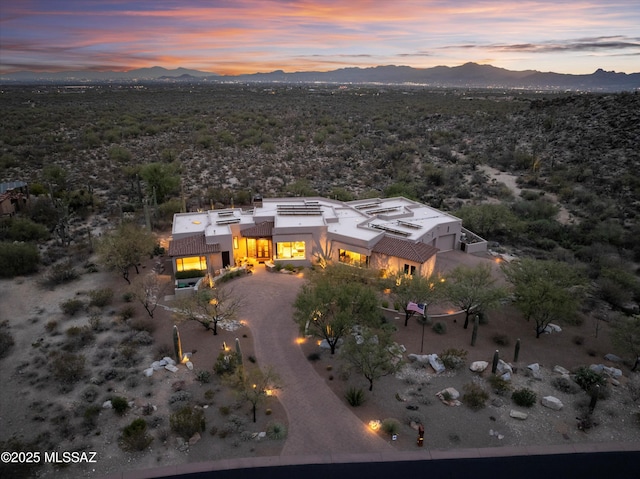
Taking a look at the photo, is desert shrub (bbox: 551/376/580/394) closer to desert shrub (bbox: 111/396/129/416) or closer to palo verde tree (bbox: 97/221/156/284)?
desert shrub (bbox: 111/396/129/416)

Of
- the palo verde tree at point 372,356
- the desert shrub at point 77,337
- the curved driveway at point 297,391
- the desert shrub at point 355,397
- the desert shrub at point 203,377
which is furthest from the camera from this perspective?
the desert shrub at point 77,337

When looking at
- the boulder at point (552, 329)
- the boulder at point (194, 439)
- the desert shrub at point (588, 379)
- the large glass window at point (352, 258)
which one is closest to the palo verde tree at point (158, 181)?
the large glass window at point (352, 258)

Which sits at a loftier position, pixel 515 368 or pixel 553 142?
pixel 553 142

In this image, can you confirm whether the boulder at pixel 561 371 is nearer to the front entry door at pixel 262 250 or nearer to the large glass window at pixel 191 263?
the front entry door at pixel 262 250

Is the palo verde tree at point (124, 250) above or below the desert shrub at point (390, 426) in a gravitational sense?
above

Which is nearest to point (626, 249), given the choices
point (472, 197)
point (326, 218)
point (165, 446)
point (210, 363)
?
point (472, 197)

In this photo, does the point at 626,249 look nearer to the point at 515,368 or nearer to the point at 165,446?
the point at 515,368
